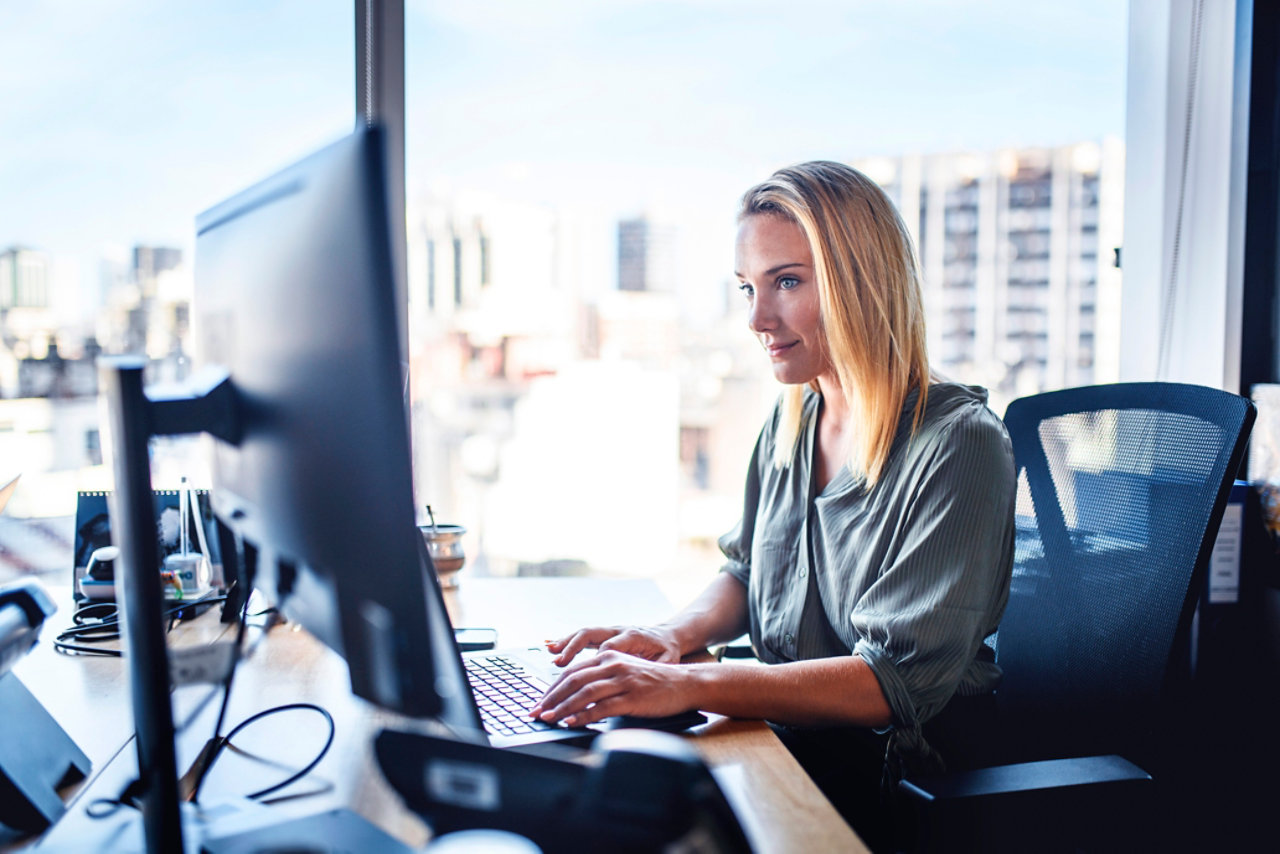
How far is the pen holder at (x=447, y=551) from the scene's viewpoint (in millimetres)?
1577

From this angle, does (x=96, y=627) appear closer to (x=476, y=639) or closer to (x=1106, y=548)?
(x=476, y=639)

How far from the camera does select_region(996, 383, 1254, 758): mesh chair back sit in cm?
99

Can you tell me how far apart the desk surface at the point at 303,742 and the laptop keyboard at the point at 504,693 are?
0.12 meters

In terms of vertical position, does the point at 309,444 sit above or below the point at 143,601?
above

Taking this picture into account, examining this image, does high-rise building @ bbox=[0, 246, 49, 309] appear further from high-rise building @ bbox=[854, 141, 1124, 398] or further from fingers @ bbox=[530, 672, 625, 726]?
high-rise building @ bbox=[854, 141, 1124, 398]

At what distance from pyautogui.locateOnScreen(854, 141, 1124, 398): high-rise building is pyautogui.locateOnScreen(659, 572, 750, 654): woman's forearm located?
40.7 inches

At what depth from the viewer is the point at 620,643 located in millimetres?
1123

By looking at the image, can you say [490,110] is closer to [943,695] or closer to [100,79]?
[100,79]

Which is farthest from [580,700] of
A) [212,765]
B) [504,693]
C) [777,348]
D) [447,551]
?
[447,551]

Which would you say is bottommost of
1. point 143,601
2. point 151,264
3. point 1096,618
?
point 1096,618

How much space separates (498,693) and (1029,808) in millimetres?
553

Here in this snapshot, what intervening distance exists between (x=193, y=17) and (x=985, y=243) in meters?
1.89

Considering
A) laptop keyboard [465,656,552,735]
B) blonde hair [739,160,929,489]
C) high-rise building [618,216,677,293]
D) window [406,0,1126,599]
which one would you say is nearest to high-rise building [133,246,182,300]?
window [406,0,1126,599]

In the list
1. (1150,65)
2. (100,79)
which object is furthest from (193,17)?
(1150,65)
